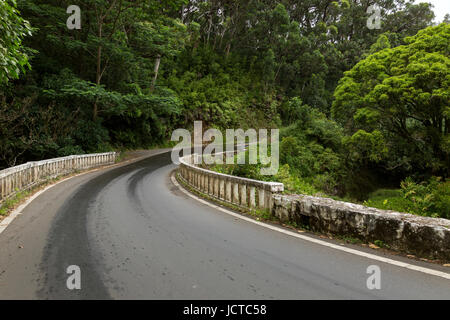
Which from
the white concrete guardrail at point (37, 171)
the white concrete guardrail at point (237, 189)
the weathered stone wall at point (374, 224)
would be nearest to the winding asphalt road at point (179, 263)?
the weathered stone wall at point (374, 224)

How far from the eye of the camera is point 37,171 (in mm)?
10422

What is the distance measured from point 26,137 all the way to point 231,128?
24154mm

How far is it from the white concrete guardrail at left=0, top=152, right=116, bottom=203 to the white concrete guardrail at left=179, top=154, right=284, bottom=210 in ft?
18.6

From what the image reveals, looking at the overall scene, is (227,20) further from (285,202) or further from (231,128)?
(285,202)

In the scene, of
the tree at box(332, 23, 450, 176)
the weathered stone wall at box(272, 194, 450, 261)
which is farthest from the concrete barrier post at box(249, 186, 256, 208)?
the tree at box(332, 23, 450, 176)

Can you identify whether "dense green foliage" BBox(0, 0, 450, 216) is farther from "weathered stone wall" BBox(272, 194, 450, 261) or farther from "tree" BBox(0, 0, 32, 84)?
"weathered stone wall" BBox(272, 194, 450, 261)

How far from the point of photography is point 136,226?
570 centimetres

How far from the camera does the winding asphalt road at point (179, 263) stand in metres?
3.05

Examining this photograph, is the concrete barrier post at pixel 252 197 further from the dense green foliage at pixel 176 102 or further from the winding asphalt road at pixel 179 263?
the dense green foliage at pixel 176 102

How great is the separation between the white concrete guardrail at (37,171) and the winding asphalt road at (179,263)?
1816 mm

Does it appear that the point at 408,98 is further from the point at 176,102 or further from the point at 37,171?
Result: the point at 37,171

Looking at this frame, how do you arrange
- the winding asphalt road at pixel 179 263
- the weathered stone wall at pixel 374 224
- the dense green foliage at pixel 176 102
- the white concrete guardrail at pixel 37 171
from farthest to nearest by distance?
the dense green foliage at pixel 176 102 < the white concrete guardrail at pixel 37 171 < the weathered stone wall at pixel 374 224 < the winding asphalt road at pixel 179 263

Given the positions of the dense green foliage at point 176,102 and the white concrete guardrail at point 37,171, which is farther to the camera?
the dense green foliage at point 176,102

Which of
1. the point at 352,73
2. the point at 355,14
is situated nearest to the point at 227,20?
the point at 355,14
